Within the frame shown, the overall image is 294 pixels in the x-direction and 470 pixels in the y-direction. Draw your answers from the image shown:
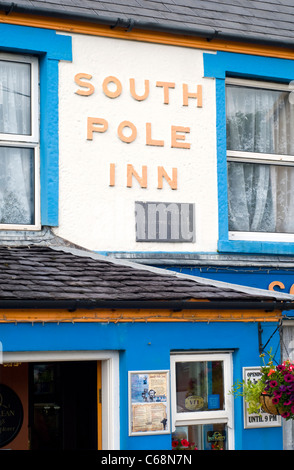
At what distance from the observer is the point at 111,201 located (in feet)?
29.9

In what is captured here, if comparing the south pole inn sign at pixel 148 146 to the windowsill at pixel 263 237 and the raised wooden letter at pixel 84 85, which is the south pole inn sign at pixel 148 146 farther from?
the windowsill at pixel 263 237

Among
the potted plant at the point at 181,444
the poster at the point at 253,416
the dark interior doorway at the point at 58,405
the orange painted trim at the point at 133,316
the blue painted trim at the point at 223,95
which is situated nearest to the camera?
the orange painted trim at the point at 133,316

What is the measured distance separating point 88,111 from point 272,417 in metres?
3.77

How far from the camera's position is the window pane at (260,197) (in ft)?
32.8

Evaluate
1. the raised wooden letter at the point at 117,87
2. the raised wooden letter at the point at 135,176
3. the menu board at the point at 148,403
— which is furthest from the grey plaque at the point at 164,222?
the menu board at the point at 148,403

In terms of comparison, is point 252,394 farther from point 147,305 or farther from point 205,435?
point 147,305

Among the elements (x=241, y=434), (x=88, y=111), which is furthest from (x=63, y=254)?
(x=241, y=434)

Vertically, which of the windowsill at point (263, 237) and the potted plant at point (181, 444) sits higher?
the windowsill at point (263, 237)

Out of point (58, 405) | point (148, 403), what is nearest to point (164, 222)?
point (148, 403)

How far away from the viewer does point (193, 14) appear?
33.2ft

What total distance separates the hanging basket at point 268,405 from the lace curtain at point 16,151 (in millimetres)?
3151

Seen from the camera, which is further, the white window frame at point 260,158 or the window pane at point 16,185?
the white window frame at point 260,158
